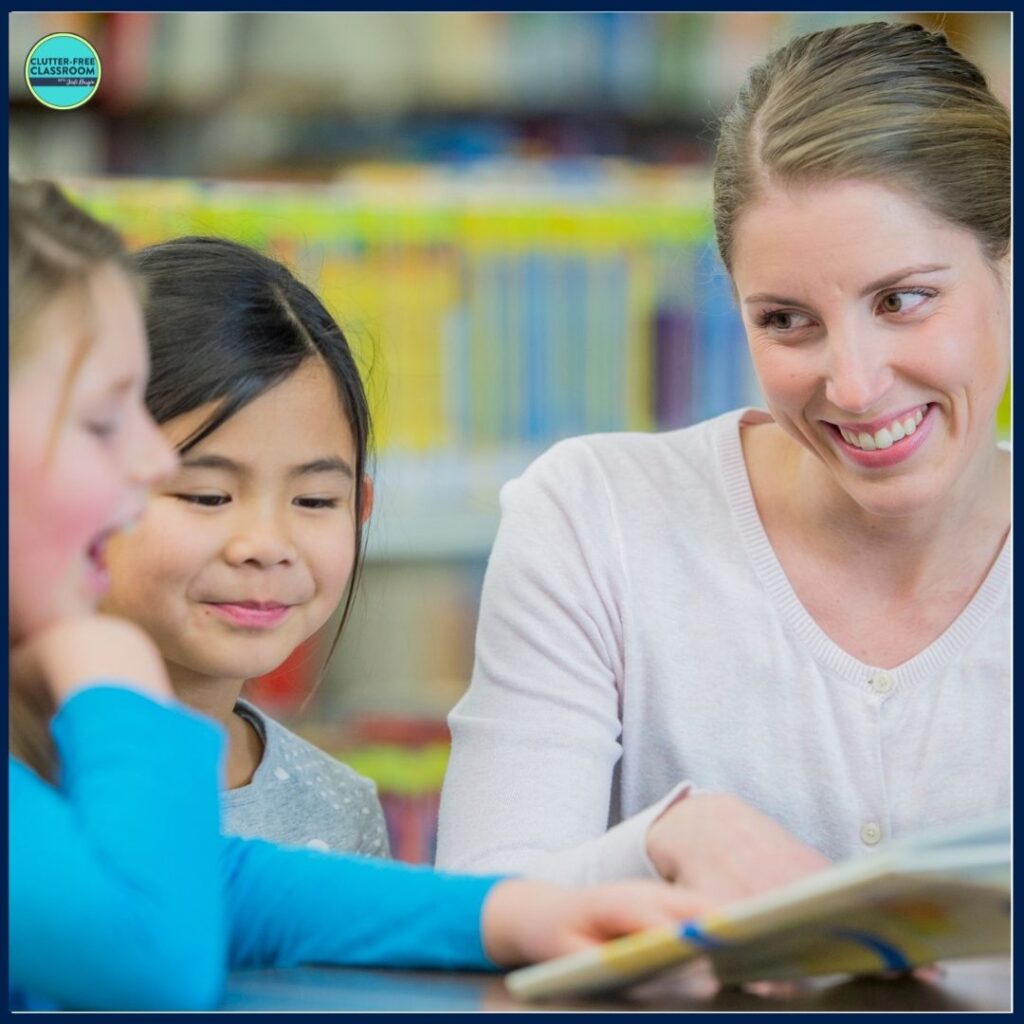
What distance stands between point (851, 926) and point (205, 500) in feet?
1.96

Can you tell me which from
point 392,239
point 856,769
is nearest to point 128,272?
point 856,769

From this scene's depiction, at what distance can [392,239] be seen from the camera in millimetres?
2074

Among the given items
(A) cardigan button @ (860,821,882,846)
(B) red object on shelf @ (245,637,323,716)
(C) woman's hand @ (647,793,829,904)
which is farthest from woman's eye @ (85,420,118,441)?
(B) red object on shelf @ (245,637,323,716)

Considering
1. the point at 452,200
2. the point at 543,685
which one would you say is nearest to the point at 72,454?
the point at 543,685

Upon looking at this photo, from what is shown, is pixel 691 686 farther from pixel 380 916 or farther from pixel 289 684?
pixel 289 684

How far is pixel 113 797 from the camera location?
675mm

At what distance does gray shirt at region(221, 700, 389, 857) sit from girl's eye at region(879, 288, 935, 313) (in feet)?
1.89

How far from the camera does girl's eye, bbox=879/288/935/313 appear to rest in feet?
3.53

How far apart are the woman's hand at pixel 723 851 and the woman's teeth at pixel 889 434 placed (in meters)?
0.33

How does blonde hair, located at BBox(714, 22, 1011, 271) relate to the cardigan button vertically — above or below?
above

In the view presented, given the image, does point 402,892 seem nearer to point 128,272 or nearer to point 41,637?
point 41,637

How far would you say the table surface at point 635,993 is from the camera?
29.7 inches

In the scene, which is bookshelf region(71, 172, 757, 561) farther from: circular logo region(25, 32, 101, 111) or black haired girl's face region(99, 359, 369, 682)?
circular logo region(25, 32, 101, 111)

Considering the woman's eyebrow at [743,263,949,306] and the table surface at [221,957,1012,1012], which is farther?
the woman's eyebrow at [743,263,949,306]
